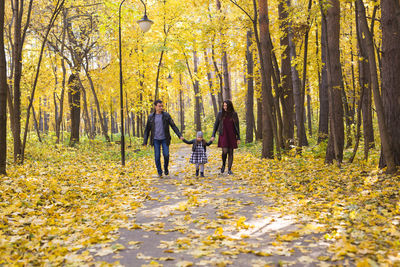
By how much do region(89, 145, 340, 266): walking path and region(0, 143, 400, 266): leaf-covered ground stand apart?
13 millimetres

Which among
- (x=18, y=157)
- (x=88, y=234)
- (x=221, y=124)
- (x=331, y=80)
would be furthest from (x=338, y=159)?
(x=18, y=157)

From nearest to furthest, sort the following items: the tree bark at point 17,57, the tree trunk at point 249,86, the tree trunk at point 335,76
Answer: the tree trunk at point 335,76
the tree bark at point 17,57
the tree trunk at point 249,86

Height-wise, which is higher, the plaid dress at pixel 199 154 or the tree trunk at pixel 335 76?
the tree trunk at pixel 335 76

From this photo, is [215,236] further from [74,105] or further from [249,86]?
[74,105]

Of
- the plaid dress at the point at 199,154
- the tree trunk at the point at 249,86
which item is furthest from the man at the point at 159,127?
the tree trunk at the point at 249,86

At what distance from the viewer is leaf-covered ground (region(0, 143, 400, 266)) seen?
3.74m

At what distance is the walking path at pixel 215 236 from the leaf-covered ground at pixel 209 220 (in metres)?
0.01

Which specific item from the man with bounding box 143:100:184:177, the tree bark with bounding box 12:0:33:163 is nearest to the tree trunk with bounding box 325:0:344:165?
the man with bounding box 143:100:184:177

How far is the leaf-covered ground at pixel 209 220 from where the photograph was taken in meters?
3.74

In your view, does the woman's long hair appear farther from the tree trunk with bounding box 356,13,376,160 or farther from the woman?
the tree trunk with bounding box 356,13,376,160

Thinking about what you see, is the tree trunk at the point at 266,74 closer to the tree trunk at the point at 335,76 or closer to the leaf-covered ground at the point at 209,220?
the tree trunk at the point at 335,76

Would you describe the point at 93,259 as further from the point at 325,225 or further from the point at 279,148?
the point at 279,148

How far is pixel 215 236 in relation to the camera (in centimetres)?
443

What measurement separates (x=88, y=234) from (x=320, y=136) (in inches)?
471
